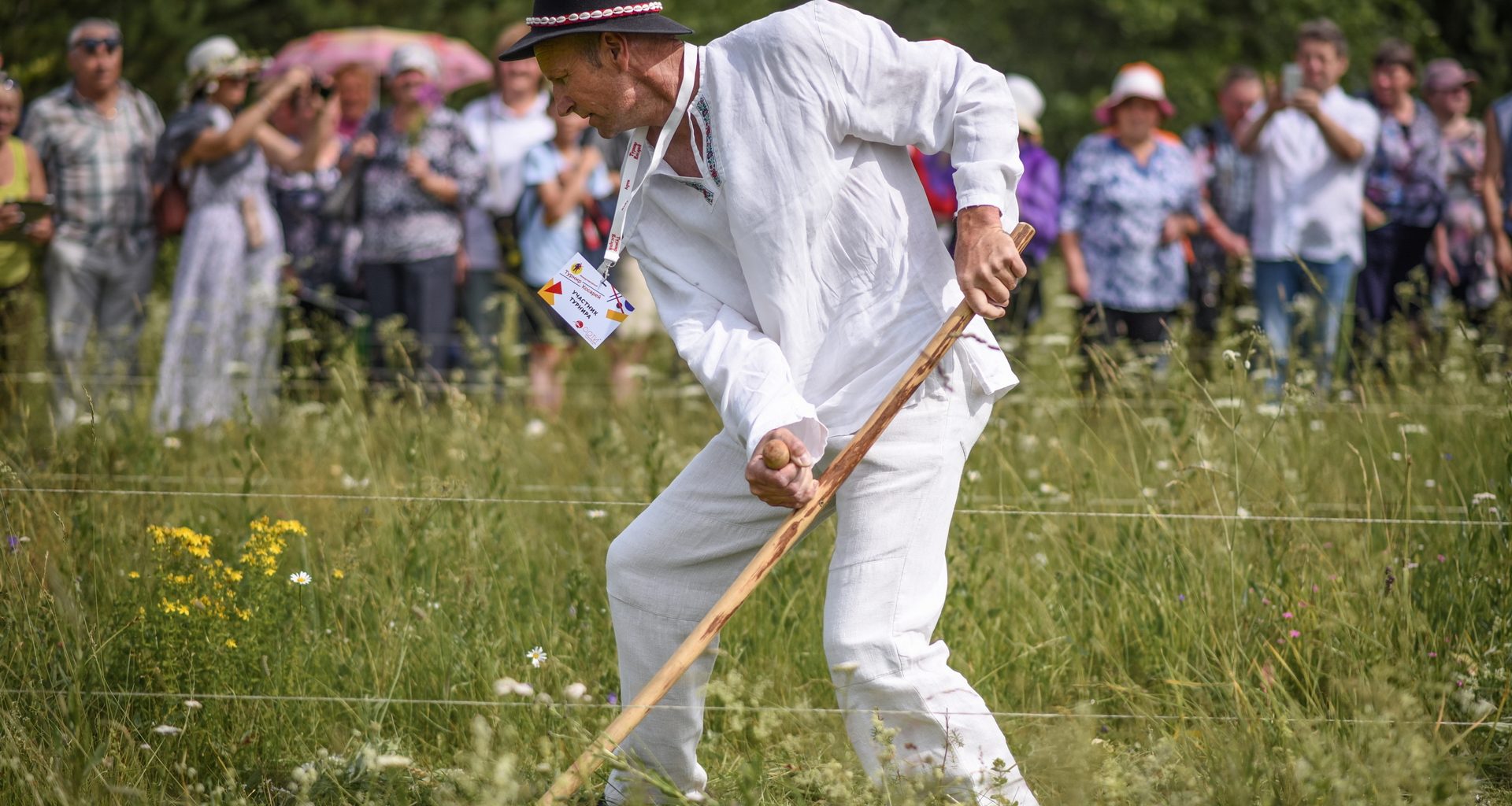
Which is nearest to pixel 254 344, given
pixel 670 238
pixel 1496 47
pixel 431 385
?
pixel 431 385

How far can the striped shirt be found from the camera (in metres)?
7.45

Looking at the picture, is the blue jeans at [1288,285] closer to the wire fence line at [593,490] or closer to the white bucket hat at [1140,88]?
the white bucket hat at [1140,88]

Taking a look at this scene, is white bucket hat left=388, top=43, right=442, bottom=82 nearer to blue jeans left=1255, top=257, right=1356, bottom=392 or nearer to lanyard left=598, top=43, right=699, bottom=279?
blue jeans left=1255, top=257, right=1356, bottom=392

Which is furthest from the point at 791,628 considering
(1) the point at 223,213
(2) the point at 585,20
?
(1) the point at 223,213

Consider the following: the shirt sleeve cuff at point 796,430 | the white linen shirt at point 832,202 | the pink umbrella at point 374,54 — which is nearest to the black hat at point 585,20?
the white linen shirt at point 832,202

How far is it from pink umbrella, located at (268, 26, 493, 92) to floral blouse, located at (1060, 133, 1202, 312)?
4353 millimetres

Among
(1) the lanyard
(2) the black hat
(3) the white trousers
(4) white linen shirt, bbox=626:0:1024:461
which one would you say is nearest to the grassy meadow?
(3) the white trousers

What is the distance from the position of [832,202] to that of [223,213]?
536cm

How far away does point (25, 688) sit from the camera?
3.55 meters

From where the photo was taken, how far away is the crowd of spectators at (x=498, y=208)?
749cm

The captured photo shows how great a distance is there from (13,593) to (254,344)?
384 cm

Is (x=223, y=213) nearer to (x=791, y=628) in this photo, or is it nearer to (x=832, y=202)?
(x=791, y=628)

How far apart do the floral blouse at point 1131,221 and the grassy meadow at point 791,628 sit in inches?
98.0

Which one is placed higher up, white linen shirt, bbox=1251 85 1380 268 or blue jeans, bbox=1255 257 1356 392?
white linen shirt, bbox=1251 85 1380 268
